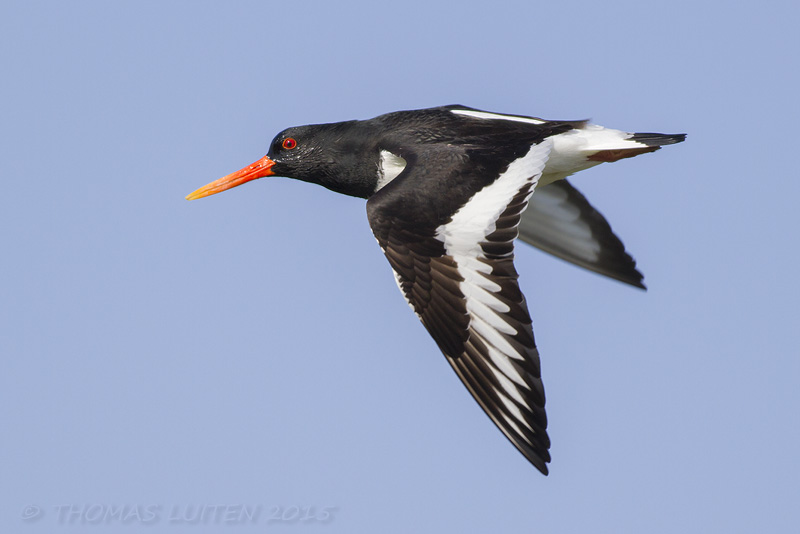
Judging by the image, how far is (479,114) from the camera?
8938 millimetres

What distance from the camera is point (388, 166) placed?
8.74 m

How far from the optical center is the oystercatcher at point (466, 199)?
6.79m

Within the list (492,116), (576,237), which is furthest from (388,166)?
(576,237)

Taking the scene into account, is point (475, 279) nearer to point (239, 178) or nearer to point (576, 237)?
point (239, 178)

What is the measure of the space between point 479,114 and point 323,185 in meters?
1.60

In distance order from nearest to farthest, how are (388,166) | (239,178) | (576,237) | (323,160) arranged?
1. (388,166)
2. (323,160)
3. (239,178)
4. (576,237)

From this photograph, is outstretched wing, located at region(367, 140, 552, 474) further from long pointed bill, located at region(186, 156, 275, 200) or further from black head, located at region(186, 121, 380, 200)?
long pointed bill, located at region(186, 156, 275, 200)

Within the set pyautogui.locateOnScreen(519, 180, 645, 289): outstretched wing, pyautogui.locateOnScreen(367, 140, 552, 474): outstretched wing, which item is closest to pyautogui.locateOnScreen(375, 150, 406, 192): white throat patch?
pyautogui.locateOnScreen(367, 140, 552, 474): outstretched wing

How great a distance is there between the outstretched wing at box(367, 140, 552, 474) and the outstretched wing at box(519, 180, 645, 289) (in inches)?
116

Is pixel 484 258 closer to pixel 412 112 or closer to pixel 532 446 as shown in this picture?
pixel 532 446

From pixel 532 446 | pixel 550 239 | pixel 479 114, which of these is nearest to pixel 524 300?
pixel 532 446

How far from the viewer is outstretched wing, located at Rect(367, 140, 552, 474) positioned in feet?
22.2

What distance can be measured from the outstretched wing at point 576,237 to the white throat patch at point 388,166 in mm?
2163

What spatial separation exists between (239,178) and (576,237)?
353 cm
